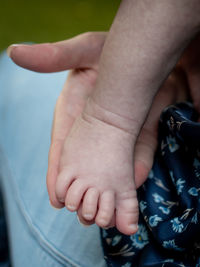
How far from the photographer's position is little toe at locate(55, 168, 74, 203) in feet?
1.67

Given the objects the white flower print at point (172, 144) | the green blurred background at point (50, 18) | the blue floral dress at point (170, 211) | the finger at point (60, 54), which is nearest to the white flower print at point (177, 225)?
the blue floral dress at point (170, 211)

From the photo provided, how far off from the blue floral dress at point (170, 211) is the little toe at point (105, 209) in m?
0.06

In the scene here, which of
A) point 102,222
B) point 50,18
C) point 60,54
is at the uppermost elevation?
point 60,54

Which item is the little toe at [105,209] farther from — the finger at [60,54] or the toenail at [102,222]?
the finger at [60,54]

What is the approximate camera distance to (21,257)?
62 cm

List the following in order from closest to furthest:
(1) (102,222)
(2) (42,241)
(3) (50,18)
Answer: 1. (1) (102,222)
2. (2) (42,241)
3. (3) (50,18)

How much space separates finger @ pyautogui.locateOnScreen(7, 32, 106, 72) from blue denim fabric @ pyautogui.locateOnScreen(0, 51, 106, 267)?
13 cm

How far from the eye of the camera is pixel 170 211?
0.53 m

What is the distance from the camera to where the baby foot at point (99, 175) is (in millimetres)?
496

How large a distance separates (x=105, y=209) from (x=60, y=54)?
11.3 inches

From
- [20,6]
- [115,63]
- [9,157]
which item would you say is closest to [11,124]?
[9,157]

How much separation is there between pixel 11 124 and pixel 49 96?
0.38ft

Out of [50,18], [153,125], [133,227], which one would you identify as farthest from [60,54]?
[50,18]

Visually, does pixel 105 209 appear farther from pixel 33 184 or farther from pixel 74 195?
pixel 33 184
